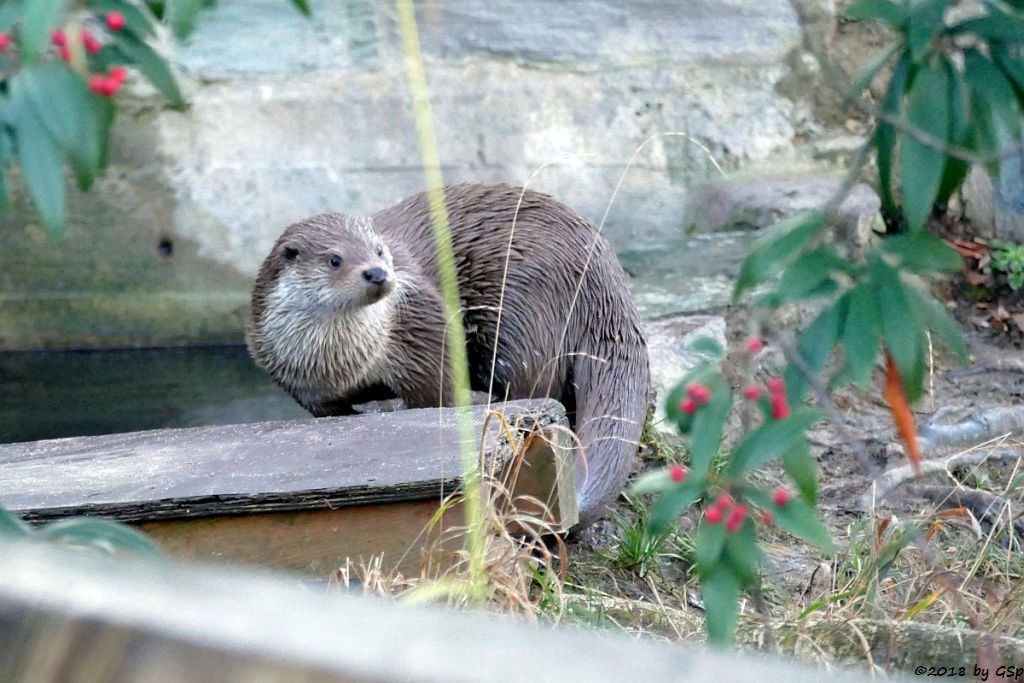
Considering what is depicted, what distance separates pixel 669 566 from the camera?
2.25 meters

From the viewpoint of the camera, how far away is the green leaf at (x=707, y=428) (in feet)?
2.58

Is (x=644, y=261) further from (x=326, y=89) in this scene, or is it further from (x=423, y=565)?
(x=423, y=565)

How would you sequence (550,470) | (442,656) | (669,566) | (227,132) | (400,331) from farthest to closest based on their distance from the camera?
(227,132)
(400,331)
(669,566)
(550,470)
(442,656)

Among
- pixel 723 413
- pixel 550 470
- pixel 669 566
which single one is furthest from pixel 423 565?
pixel 723 413

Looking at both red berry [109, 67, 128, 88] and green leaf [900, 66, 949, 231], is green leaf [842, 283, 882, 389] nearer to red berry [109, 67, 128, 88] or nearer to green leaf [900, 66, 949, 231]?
green leaf [900, 66, 949, 231]

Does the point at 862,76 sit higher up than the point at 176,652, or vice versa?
the point at 862,76

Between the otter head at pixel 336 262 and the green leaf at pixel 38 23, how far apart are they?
182 centimetres

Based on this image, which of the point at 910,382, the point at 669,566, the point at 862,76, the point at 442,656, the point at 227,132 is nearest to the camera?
the point at 442,656

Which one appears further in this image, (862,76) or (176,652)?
(862,76)

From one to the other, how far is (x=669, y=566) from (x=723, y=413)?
1.52 metres

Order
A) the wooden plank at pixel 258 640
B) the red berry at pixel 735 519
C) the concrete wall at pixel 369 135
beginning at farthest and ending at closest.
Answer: the concrete wall at pixel 369 135 < the red berry at pixel 735 519 < the wooden plank at pixel 258 640

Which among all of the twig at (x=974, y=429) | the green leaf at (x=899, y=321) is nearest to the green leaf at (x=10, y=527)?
the green leaf at (x=899, y=321)

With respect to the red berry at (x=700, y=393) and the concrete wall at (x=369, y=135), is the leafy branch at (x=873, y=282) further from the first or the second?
the concrete wall at (x=369, y=135)

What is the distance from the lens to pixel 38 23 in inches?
23.6
